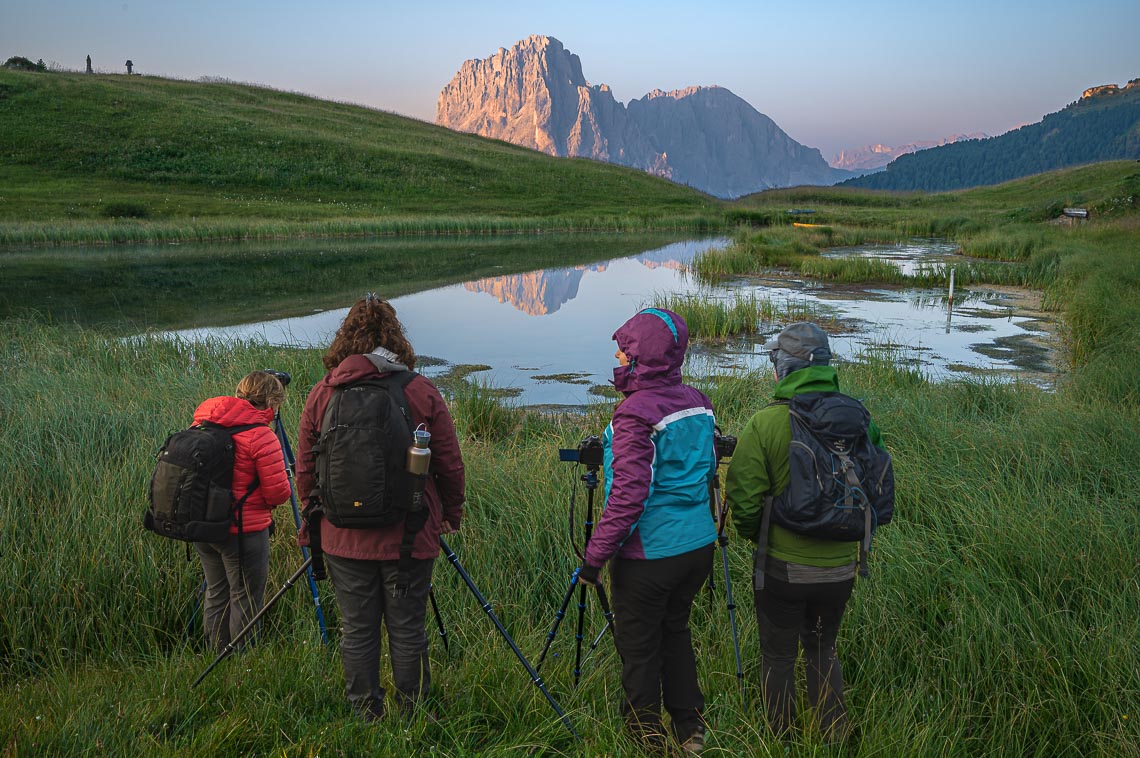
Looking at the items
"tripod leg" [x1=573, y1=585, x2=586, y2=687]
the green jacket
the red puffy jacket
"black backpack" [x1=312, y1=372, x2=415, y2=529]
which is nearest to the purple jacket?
the green jacket

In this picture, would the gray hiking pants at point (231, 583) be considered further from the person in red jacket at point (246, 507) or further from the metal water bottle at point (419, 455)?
the metal water bottle at point (419, 455)

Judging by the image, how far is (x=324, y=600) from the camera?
4.70 m

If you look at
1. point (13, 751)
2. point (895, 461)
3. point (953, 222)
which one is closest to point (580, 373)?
point (895, 461)

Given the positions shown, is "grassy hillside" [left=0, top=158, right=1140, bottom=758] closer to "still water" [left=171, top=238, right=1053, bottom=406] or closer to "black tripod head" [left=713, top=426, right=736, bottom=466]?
"black tripod head" [left=713, top=426, right=736, bottom=466]

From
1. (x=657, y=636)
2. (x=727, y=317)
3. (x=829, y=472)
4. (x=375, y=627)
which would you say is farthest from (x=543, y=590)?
(x=727, y=317)

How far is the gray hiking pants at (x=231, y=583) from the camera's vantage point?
4.05 metres

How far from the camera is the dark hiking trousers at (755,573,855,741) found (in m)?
3.16

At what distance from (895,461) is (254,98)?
82.8 m

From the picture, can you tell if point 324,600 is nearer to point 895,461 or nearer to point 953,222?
point 895,461

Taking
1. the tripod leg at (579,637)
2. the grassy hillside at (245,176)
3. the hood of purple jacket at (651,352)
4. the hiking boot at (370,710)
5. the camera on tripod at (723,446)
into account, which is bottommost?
the hiking boot at (370,710)

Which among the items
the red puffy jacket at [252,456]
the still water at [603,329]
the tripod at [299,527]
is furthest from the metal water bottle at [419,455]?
Result: the still water at [603,329]

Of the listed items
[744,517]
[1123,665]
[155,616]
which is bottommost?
[155,616]

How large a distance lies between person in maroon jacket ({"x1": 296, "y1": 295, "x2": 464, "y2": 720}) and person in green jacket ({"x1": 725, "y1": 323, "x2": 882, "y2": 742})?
1179 millimetres

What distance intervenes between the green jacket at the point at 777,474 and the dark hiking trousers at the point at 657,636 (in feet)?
0.86
